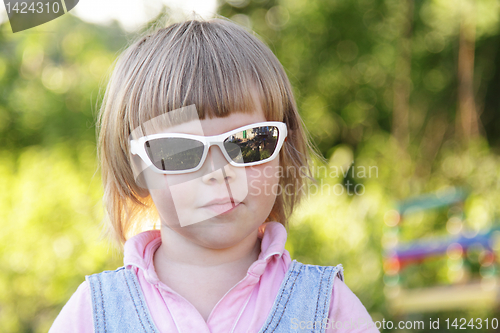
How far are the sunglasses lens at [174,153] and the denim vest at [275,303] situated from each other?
302mm

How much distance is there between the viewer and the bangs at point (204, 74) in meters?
0.86

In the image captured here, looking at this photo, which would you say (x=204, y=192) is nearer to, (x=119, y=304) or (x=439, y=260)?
(x=119, y=304)

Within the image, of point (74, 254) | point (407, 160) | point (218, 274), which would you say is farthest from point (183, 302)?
point (407, 160)

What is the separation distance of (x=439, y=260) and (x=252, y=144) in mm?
2429

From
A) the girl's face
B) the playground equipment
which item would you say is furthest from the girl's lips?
the playground equipment

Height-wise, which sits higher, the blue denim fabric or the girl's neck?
the girl's neck

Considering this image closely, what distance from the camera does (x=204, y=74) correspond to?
88 centimetres

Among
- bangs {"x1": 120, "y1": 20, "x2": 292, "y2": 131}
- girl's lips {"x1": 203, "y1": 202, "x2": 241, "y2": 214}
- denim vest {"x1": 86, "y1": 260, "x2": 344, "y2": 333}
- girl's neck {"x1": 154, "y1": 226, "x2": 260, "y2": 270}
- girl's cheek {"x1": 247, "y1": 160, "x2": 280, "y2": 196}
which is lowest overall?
denim vest {"x1": 86, "y1": 260, "x2": 344, "y2": 333}

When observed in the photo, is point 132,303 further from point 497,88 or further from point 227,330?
point 497,88

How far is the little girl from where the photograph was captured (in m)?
0.86

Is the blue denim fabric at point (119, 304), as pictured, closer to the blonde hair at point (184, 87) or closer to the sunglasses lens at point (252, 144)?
the blonde hair at point (184, 87)

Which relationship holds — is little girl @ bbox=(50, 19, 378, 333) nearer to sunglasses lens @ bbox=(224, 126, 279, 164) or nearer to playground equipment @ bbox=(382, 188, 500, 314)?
sunglasses lens @ bbox=(224, 126, 279, 164)

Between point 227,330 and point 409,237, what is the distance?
7.37 feet

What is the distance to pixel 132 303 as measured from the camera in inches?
36.6
